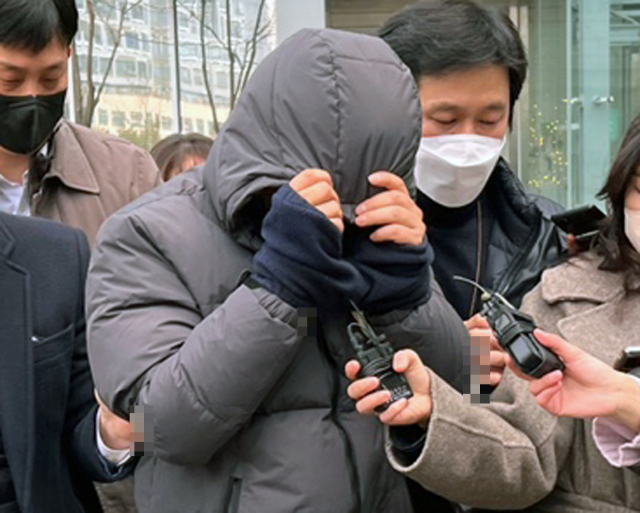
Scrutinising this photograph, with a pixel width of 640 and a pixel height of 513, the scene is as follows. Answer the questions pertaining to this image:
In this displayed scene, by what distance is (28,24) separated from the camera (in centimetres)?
247

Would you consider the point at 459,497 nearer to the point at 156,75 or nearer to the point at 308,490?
the point at 308,490

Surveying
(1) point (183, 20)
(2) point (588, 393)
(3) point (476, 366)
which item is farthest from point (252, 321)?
(1) point (183, 20)

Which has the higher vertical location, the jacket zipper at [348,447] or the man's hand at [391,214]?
the man's hand at [391,214]

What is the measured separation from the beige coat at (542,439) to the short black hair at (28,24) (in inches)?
51.5

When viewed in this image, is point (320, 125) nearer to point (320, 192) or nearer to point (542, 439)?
point (320, 192)

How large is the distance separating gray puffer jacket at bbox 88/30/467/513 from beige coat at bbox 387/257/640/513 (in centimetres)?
13

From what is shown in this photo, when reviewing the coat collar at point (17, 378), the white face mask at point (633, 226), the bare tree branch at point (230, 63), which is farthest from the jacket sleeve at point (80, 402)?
the bare tree branch at point (230, 63)

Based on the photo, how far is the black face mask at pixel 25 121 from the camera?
Answer: 2.49 m

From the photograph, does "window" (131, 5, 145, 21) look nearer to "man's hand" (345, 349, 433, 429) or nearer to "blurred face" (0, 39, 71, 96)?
"blurred face" (0, 39, 71, 96)

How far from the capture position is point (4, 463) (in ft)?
6.28

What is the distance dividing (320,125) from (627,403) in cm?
71

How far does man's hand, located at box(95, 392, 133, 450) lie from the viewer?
178 cm

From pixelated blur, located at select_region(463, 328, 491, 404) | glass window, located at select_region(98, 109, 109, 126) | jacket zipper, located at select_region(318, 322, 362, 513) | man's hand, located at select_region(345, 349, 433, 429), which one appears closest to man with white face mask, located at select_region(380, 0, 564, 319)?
pixelated blur, located at select_region(463, 328, 491, 404)

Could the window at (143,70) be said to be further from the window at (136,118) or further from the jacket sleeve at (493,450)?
the jacket sleeve at (493,450)
